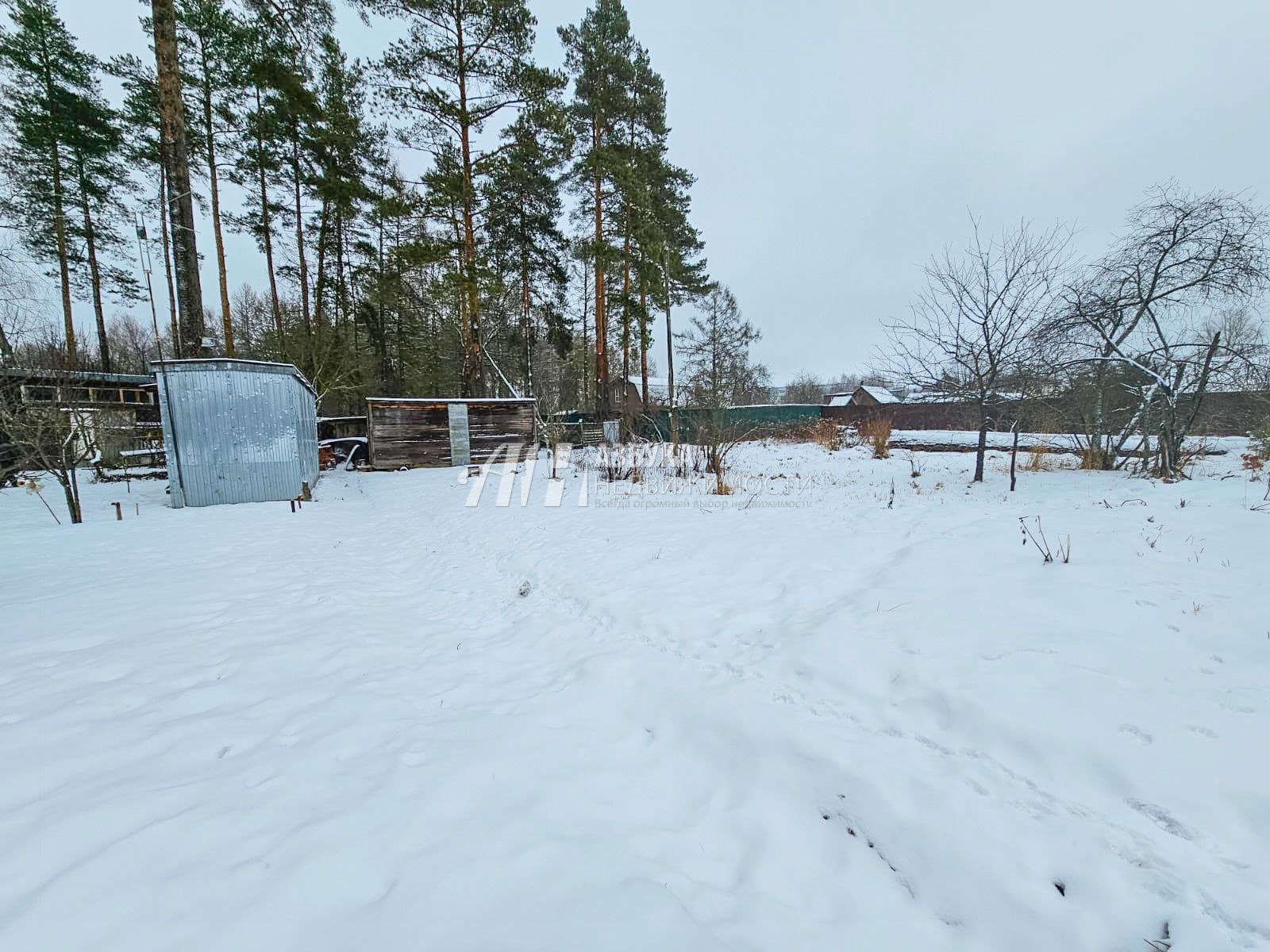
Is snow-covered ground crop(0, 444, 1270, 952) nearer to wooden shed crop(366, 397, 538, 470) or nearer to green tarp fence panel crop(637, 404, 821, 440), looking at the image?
green tarp fence panel crop(637, 404, 821, 440)

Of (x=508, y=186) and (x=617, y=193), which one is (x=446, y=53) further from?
(x=617, y=193)

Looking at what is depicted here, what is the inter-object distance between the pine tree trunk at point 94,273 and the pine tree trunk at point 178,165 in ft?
32.9

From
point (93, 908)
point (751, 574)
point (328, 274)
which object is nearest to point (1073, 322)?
point (751, 574)

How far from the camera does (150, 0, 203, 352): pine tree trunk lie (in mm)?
7633

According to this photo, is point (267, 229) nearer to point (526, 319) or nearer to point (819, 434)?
point (526, 319)

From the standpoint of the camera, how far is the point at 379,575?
15.8ft

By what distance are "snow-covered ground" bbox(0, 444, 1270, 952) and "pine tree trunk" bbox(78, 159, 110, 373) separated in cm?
1844

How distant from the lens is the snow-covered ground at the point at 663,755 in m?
1.38

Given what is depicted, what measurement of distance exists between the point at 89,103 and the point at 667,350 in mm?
20363

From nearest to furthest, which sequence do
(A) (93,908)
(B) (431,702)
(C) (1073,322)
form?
(A) (93,908), (B) (431,702), (C) (1073,322)

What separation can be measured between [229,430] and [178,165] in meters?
4.67

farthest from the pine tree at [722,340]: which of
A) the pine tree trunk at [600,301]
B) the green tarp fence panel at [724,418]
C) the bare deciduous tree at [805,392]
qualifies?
the bare deciduous tree at [805,392]

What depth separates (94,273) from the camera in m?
15.8

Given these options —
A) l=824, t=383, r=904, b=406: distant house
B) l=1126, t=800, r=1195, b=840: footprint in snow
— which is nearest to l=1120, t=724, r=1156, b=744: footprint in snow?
l=1126, t=800, r=1195, b=840: footprint in snow
